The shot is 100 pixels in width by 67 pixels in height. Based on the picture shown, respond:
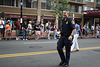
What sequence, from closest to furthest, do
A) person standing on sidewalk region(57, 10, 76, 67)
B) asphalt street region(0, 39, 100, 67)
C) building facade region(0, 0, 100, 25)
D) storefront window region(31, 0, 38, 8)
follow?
person standing on sidewalk region(57, 10, 76, 67) → asphalt street region(0, 39, 100, 67) → building facade region(0, 0, 100, 25) → storefront window region(31, 0, 38, 8)

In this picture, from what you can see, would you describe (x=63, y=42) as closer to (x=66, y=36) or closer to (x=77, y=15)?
(x=66, y=36)

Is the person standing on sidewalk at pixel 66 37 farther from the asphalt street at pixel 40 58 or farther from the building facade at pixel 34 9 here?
the building facade at pixel 34 9

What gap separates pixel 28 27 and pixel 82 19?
2455cm

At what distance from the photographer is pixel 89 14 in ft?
115

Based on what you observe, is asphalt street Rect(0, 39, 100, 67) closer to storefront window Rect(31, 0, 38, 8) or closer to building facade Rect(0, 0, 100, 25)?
building facade Rect(0, 0, 100, 25)

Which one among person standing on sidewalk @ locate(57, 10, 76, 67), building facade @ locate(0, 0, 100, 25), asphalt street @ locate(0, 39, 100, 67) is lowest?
asphalt street @ locate(0, 39, 100, 67)

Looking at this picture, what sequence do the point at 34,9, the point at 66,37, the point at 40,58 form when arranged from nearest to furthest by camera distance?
the point at 66,37 → the point at 40,58 → the point at 34,9

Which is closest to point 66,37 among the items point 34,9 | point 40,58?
point 40,58

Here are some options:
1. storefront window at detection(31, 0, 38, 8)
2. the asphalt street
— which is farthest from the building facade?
the asphalt street

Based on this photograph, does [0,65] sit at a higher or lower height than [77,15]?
lower

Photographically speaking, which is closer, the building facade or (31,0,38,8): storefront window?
the building facade

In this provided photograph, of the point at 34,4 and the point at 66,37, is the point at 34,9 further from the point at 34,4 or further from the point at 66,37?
the point at 66,37

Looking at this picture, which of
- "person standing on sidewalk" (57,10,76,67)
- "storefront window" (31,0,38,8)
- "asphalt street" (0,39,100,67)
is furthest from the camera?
"storefront window" (31,0,38,8)

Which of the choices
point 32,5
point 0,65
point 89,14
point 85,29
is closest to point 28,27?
point 85,29
